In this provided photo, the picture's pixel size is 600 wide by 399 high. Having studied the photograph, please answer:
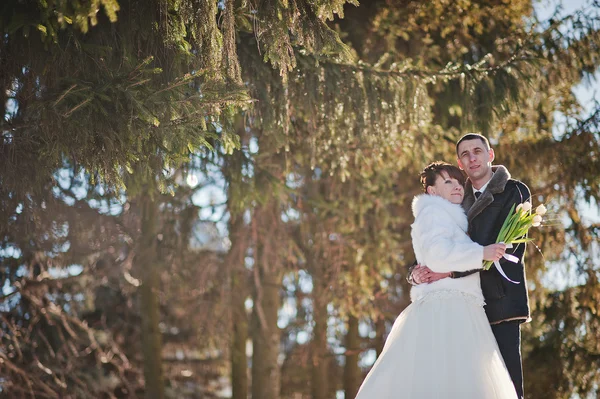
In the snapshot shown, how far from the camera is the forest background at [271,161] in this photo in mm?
4832

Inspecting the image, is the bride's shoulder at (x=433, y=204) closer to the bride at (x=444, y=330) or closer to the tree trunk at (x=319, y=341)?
the bride at (x=444, y=330)

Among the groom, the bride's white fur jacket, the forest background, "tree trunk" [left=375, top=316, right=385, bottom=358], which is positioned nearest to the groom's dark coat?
the groom

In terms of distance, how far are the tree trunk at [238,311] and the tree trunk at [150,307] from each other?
3.22ft

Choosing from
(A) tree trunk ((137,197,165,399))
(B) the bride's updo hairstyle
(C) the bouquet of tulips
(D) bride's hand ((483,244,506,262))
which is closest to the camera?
(D) bride's hand ((483,244,506,262))

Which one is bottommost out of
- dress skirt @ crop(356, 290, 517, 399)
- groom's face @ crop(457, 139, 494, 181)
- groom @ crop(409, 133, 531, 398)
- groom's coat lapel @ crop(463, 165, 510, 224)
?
dress skirt @ crop(356, 290, 517, 399)

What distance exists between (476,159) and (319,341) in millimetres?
5682

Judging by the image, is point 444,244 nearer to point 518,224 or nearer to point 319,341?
point 518,224

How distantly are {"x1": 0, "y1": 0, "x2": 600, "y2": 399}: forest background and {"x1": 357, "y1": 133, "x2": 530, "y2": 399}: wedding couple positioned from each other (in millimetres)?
561

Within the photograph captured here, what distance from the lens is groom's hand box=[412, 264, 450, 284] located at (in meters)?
4.59

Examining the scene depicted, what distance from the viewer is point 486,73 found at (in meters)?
6.57

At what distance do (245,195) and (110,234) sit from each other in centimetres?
221

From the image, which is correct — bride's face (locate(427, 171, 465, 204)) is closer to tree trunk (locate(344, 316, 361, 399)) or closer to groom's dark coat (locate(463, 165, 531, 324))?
groom's dark coat (locate(463, 165, 531, 324))

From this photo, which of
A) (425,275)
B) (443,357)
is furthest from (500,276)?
(443,357)

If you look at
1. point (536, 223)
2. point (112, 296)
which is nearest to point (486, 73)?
point (536, 223)
